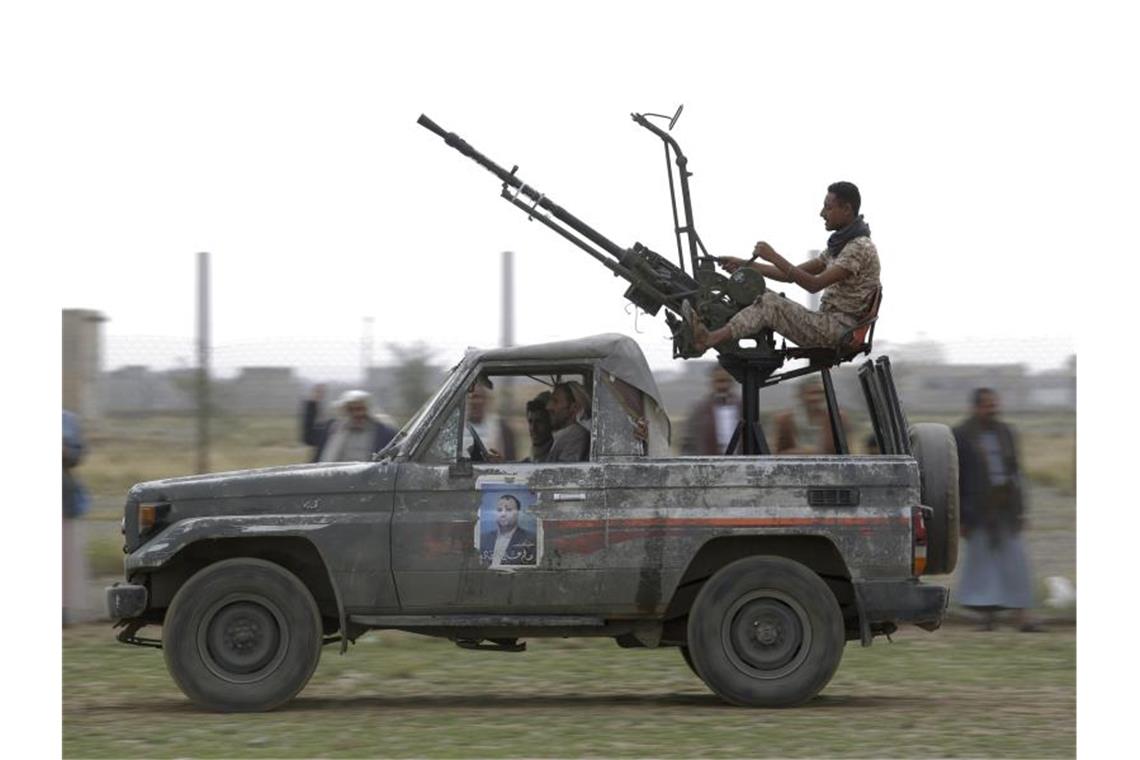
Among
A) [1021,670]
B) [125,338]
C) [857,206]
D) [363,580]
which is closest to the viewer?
[363,580]

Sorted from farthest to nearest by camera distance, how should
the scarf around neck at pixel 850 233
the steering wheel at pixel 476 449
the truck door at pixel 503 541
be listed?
the scarf around neck at pixel 850 233
the steering wheel at pixel 476 449
the truck door at pixel 503 541

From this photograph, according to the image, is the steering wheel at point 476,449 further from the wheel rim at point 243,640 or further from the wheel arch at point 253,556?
the wheel rim at point 243,640

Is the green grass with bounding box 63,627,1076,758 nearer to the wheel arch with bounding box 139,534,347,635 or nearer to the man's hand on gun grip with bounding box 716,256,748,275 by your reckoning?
the wheel arch with bounding box 139,534,347,635

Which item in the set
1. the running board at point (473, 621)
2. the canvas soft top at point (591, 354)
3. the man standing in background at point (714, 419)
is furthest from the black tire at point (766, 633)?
the man standing in background at point (714, 419)

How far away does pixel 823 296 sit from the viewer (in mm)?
11281

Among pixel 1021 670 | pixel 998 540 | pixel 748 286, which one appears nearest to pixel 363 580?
pixel 748 286

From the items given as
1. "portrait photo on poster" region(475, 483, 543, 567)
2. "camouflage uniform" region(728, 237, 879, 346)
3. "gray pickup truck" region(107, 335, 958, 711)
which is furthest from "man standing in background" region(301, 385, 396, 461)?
"camouflage uniform" region(728, 237, 879, 346)

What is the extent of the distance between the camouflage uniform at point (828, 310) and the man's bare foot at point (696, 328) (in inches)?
6.5

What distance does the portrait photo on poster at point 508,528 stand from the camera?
1059 centimetres

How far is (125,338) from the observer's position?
14.9m

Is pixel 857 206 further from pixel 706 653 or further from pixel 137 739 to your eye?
pixel 137 739

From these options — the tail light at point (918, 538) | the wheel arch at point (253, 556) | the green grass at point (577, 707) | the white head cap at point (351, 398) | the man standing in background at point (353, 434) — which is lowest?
the green grass at point (577, 707)

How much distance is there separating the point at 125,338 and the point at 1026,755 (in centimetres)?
846

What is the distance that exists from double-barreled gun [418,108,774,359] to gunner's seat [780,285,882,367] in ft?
0.63
